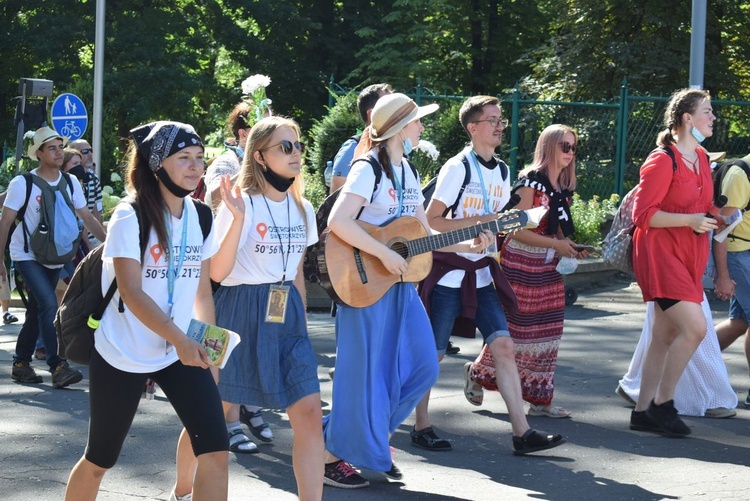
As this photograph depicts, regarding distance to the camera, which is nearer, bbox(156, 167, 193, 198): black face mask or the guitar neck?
bbox(156, 167, 193, 198): black face mask

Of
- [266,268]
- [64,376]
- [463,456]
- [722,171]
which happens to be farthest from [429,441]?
[64,376]

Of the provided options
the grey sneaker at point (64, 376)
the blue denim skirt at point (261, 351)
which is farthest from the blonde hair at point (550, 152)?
the grey sneaker at point (64, 376)

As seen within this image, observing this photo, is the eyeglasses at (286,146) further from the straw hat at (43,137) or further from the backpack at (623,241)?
the straw hat at (43,137)

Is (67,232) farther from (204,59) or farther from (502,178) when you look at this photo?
(204,59)

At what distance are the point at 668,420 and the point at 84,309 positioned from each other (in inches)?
157

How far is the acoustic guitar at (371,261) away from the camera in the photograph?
19.3 feet

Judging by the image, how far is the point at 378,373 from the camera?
19.5 feet

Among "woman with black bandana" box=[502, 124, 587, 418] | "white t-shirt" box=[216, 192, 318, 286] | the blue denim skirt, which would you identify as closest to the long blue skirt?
the blue denim skirt

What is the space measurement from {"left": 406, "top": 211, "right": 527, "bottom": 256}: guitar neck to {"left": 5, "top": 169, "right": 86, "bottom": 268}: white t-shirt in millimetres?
3727

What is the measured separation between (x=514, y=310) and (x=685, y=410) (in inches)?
60.7

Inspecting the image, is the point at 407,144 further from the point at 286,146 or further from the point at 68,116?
the point at 68,116

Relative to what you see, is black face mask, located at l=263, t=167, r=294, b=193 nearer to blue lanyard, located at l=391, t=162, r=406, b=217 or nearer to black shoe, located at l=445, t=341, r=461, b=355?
blue lanyard, located at l=391, t=162, r=406, b=217

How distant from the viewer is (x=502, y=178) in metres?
6.96

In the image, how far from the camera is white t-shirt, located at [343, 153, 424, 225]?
230 inches
